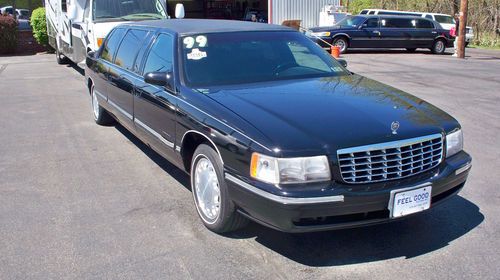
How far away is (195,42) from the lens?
186 inches

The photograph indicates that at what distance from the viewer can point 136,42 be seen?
18.7ft

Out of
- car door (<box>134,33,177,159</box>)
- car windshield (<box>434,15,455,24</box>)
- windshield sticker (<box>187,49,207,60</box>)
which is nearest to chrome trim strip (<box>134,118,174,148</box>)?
car door (<box>134,33,177,159</box>)

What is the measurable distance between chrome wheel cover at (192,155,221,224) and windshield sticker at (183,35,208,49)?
1.25 meters

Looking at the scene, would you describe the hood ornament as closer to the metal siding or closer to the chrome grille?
the chrome grille

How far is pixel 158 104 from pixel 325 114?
1735 mm

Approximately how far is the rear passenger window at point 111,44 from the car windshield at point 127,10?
4473mm

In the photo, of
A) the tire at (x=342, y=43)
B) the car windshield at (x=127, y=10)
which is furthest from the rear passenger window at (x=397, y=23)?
the car windshield at (x=127, y=10)

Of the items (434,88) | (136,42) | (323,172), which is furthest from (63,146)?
(434,88)

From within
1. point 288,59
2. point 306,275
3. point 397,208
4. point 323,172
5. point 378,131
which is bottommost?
point 306,275

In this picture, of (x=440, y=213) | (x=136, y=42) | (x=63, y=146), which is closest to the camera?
(x=440, y=213)

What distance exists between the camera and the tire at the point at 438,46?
22094 millimetres

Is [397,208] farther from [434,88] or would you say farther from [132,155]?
[434,88]

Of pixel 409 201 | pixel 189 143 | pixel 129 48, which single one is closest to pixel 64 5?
pixel 129 48

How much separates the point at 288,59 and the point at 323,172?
1959mm
